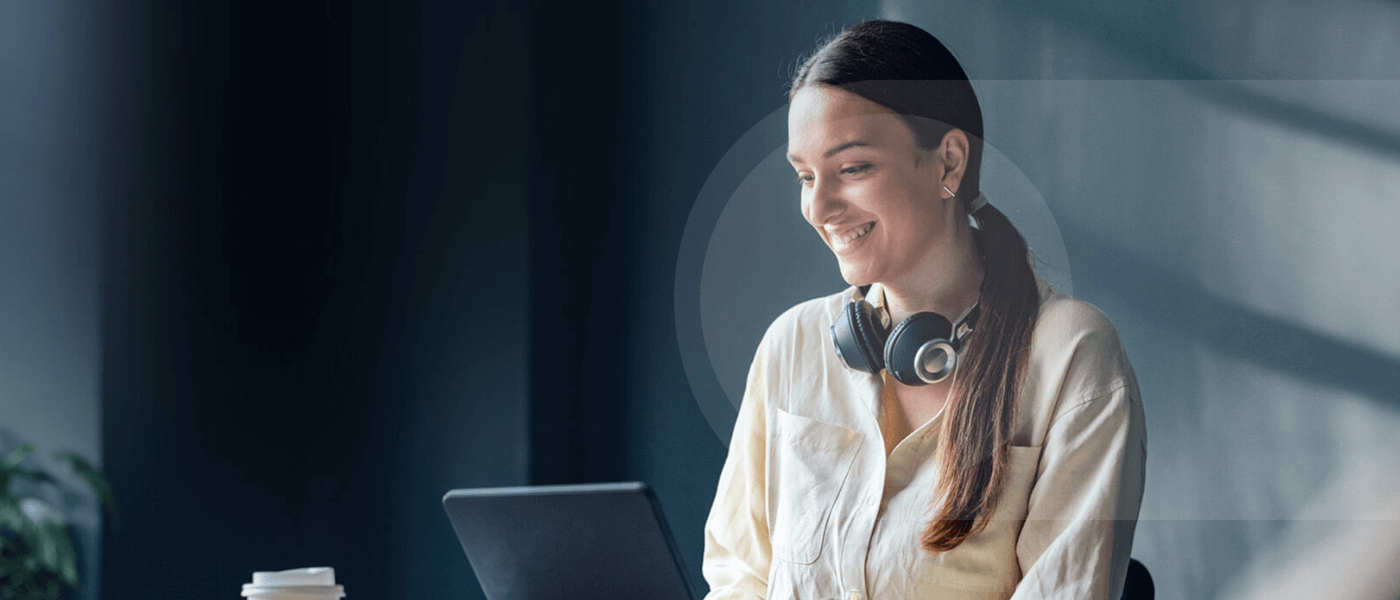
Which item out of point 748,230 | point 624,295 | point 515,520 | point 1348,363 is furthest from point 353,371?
point 1348,363

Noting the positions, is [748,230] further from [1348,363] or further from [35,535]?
[35,535]

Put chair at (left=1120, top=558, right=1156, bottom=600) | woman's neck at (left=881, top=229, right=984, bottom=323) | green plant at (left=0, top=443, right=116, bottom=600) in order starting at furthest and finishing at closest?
green plant at (left=0, top=443, right=116, bottom=600) → woman's neck at (left=881, top=229, right=984, bottom=323) → chair at (left=1120, top=558, right=1156, bottom=600)

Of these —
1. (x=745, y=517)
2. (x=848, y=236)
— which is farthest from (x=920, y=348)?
(x=745, y=517)

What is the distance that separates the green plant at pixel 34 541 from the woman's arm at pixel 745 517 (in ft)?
5.23

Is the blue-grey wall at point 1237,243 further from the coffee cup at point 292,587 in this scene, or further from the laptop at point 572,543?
the coffee cup at point 292,587

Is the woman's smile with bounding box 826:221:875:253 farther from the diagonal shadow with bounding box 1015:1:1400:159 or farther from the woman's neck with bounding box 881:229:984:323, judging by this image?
the diagonal shadow with bounding box 1015:1:1400:159

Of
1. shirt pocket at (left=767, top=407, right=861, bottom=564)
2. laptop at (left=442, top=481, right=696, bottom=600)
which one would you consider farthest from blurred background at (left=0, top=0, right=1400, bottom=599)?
laptop at (left=442, top=481, right=696, bottom=600)

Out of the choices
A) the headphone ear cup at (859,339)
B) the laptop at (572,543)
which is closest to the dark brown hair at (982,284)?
the headphone ear cup at (859,339)

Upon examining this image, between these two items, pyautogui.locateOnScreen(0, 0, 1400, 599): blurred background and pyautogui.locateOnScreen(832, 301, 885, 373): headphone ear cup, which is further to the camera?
pyautogui.locateOnScreen(0, 0, 1400, 599): blurred background

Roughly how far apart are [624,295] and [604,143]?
0.40 meters

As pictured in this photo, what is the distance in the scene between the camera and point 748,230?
7.22ft

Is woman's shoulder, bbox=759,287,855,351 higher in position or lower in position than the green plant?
higher

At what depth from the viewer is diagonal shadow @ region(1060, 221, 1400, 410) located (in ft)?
4.51

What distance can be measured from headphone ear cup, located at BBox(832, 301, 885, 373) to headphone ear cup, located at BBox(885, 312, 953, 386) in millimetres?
44
